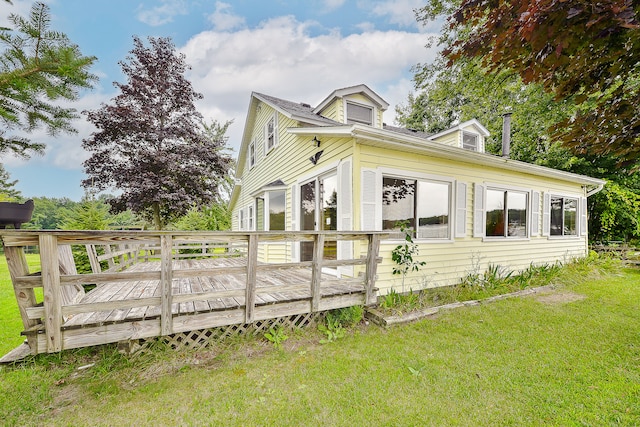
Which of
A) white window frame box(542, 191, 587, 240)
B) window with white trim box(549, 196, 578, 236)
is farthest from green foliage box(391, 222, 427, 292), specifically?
window with white trim box(549, 196, 578, 236)

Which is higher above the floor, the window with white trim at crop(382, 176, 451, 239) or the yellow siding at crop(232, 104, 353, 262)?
the yellow siding at crop(232, 104, 353, 262)

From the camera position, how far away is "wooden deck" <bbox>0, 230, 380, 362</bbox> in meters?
2.35

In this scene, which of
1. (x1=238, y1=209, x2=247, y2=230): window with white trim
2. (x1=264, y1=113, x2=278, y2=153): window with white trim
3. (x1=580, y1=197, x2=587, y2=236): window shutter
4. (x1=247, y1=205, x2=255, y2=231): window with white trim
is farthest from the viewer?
(x1=238, y1=209, x2=247, y2=230): window with white trim

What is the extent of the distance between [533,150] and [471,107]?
3.67m

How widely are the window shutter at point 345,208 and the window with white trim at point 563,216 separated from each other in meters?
7.24

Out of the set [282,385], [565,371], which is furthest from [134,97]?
[565,371]

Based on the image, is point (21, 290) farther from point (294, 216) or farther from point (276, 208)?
point (276, 208)

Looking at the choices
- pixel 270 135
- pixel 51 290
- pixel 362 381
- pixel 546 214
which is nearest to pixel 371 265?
pixel 362 381

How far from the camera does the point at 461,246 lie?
19.6 feet

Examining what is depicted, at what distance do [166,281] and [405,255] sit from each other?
3841mm

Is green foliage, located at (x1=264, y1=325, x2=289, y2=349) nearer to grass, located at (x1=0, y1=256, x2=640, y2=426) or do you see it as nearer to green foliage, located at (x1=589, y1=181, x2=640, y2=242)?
grass, located at (x1=0, y1=256, x2=640, y2=426)

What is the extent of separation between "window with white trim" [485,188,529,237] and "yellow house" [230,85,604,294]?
27mm

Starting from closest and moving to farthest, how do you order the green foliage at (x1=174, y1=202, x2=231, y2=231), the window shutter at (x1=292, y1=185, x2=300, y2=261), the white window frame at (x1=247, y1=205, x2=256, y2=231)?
the window shutter at (x1=292, y1=185, x2=300, y2=261), the white window frame at (x1=247, y1=205, x2=256, y2=231), the green foliage at (x1=174, y1=202, x2=231, y2=231)

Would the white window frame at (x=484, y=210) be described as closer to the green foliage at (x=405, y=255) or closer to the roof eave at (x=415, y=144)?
the roof eave at (x=415, y=144)
